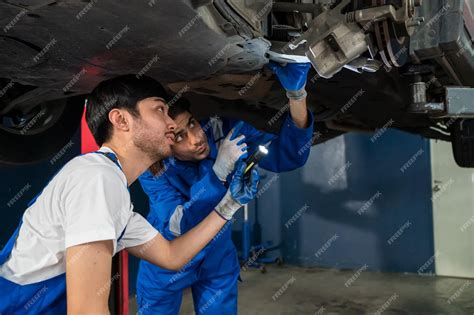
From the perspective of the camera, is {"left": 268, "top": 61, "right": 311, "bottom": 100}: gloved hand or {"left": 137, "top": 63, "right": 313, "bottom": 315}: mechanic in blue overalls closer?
{"left": 268, "top": 61, "right": 311, "bottom": 100}: gloved hand

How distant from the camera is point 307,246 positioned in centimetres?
508

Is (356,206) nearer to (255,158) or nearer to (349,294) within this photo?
(349,294)

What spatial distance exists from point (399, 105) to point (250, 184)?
1.17 metres

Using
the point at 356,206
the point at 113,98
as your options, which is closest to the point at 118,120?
the point at 113,98

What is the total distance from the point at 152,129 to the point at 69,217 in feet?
1.08

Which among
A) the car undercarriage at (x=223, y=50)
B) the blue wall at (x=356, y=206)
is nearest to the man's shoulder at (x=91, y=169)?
the car undercarriage at (x=223, y=50)

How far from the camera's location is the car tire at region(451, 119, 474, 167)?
9.27 feet

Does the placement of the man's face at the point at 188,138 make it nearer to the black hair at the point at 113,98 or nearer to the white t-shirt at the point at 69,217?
the black hair at the point at 113,98

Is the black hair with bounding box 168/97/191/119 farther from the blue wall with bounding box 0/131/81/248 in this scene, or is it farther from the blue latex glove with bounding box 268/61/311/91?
the blue wall with bounding box 0/131/81/248

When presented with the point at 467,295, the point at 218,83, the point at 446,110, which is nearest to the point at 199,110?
the point at 218,83

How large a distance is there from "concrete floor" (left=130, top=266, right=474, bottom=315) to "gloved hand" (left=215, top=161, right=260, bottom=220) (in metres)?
2.04

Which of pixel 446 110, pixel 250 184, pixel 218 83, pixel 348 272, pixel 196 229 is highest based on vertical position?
pixel 218 83

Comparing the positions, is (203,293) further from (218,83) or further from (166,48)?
(166,48)

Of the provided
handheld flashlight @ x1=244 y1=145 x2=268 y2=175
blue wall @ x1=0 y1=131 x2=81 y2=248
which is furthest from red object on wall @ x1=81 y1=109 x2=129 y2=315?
blue wall @ x1=0 y1=131 x2=81 y2=248
